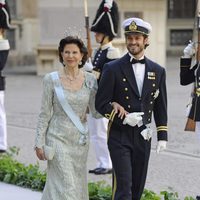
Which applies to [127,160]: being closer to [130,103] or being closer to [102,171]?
[130,103]

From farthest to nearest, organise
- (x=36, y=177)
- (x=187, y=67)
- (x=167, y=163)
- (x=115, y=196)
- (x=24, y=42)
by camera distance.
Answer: (x=24, y=42), (x=167, y=163), (x=36, y=177), (x=187, y=67), (x=115, y=196)

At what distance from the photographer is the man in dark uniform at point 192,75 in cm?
556

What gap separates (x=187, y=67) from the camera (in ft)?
18.4

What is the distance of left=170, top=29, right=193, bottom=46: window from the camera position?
30.6 m

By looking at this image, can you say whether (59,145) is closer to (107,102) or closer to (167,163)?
(107,102)

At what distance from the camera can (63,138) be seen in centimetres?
503

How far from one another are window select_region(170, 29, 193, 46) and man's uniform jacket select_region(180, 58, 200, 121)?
25.2 m

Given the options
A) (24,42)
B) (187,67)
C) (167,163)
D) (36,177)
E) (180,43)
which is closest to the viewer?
(187,67)

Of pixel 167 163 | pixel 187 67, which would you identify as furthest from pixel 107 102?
pixel 167 163

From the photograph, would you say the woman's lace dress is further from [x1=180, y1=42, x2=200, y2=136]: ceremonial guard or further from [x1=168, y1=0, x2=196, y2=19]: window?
[x1=168, y1=0, x2=196, y2=19]: window

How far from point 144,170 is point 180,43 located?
26.3m

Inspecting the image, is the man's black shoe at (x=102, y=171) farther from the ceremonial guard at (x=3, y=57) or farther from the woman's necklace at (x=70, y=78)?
the woman's necklace at (x=70, y=78)

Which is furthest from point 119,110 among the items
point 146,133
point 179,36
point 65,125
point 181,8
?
point 181,8

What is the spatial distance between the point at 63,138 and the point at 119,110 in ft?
1.80
